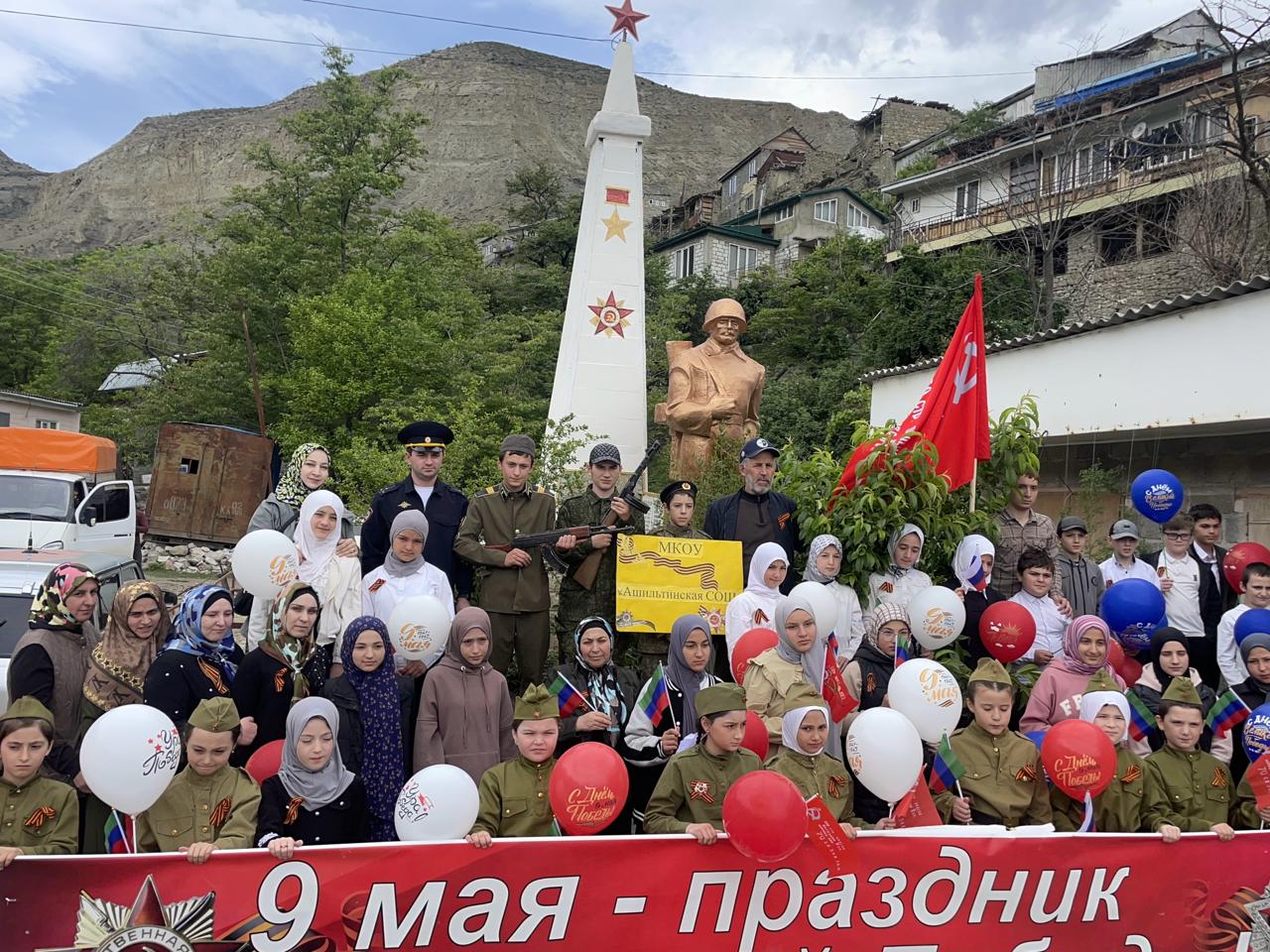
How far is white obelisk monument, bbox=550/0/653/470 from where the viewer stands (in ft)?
38.9

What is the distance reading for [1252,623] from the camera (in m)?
5.16

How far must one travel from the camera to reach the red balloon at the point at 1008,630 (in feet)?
16.8

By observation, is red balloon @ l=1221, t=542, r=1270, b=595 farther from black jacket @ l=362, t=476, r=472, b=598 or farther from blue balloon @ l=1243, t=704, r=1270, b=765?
black jacket @ l=362, t=476, r=472, b=598

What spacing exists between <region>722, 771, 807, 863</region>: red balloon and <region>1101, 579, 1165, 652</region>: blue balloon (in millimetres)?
3088

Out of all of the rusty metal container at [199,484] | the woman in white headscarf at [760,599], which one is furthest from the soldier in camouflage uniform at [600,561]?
the rusty metal container at [199,484]

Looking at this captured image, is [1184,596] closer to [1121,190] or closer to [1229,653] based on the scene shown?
[1229,653]

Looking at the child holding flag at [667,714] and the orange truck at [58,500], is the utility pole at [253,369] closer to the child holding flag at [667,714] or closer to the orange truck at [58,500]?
the orange truck at [58,500]

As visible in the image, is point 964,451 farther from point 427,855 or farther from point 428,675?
Result: point 427,855

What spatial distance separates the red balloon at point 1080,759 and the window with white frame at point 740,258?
124 ft

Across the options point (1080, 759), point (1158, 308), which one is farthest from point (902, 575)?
point (1158, 308)

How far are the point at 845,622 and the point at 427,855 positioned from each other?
9.82 ft

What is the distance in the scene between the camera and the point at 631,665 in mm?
5988

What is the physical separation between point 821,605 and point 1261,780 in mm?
1938

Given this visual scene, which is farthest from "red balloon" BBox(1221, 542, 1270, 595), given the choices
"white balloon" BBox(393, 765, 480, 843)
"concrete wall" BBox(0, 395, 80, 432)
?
"concrete wall" BBox(0, 395, 80, 432)
